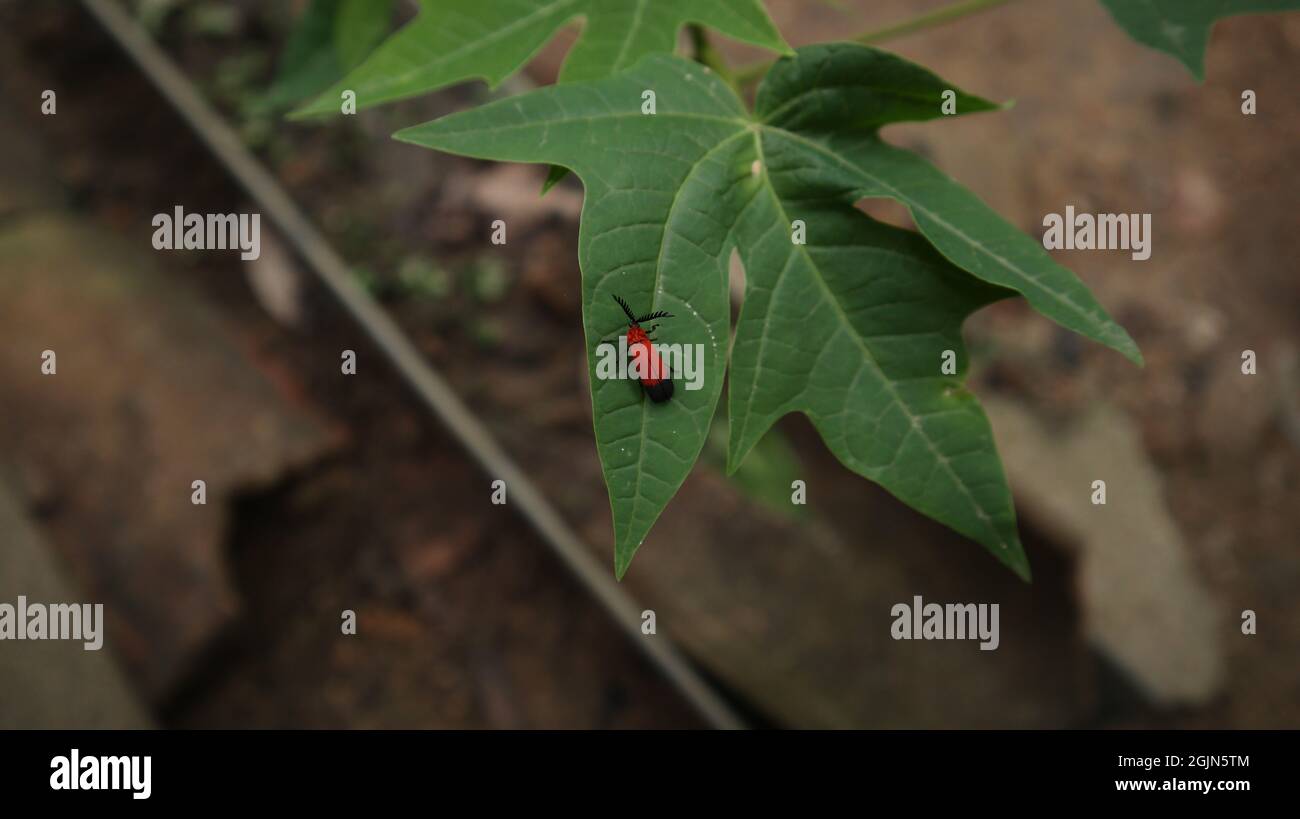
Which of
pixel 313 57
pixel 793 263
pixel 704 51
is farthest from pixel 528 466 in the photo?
pixel 793 263

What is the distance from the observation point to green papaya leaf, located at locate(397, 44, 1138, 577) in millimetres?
909

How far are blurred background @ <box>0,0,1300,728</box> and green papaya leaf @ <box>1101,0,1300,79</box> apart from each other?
4.54ft

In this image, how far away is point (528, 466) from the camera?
8.19 feet

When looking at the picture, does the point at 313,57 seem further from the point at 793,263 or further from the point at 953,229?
the point at 953,229

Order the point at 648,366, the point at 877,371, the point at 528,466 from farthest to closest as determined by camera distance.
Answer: the point at 528,466
the point at 877,371
the point at 648,366

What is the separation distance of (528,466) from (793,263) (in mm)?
1590

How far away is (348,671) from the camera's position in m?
2.33

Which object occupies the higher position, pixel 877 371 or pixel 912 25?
pixel 912 25

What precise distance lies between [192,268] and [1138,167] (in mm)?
3050

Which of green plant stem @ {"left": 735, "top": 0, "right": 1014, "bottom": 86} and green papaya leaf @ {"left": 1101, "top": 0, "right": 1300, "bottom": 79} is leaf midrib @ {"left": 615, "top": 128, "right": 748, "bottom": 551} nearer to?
green plant stem @ {"left": 735, "top": 0, "right": 1014, "bottom": 86}

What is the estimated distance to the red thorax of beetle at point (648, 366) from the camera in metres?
0.88

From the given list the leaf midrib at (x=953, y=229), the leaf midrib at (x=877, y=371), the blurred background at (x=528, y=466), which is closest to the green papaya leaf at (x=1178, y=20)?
the leaf midrib at (x=953, y=229)
